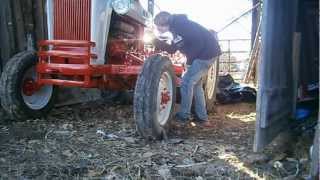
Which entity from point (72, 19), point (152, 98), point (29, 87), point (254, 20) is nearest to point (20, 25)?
point (29, 87)

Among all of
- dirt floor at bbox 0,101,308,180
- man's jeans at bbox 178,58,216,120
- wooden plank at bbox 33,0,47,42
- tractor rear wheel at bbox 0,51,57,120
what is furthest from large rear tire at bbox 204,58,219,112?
wooden plank at bbox 33,0,47,42

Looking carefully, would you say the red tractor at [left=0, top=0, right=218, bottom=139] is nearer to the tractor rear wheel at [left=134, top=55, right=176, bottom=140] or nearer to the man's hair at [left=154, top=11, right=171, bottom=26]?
the tractor rear wheel at [left=134, top=55, right=176, bottom=140]

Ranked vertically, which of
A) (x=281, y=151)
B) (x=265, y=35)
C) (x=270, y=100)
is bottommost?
(x=281, y=151)

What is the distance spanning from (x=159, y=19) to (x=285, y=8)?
5.36ft

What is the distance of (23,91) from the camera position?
6.64 m

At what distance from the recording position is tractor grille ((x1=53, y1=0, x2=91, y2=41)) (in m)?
6.37

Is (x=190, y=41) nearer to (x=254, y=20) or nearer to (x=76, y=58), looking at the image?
(x=76, y=58)

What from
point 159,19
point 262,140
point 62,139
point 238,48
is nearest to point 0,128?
point 62,139

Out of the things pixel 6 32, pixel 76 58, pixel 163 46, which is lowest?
pixel 76 58

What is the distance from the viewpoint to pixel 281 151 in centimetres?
496

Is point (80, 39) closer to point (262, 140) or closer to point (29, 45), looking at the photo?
point (29, 45)

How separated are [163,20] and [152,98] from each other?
1.25m

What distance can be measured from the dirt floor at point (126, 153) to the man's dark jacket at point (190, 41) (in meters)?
0.93

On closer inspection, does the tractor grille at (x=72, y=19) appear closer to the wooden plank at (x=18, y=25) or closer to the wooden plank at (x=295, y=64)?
the wooden plank at (x=18, y=25)
